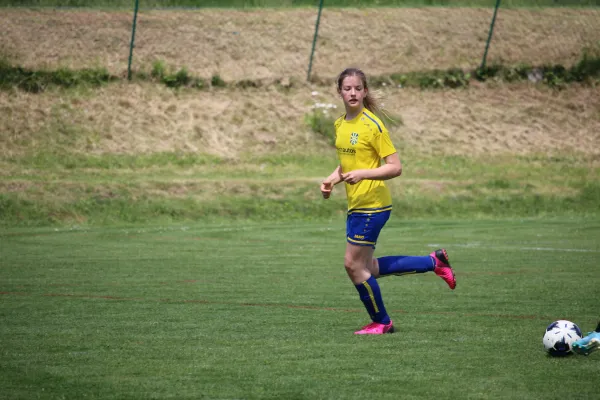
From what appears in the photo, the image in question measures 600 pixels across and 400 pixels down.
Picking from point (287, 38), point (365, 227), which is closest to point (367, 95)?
point (365, 227)

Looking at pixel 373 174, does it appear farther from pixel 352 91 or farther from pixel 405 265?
pixel 405 265

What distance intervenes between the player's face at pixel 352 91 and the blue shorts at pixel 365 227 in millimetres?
979

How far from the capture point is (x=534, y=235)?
18344 mm

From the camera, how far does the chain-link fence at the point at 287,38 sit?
1220 inches

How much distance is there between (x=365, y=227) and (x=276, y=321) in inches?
55.6

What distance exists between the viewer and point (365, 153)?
27.5ft

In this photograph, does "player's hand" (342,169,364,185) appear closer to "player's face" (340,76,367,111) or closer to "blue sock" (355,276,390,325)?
"player's face" (340,76,367,111)

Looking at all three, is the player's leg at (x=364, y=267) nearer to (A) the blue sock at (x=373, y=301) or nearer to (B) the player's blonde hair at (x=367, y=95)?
(A) the blue sock at (x=373, y=301)

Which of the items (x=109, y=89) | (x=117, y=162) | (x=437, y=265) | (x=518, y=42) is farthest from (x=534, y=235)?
(x=518, y=42)

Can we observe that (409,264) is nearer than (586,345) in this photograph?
No

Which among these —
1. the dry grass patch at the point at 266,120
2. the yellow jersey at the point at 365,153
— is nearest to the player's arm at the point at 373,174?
the yellow jersey at the point at 365,153

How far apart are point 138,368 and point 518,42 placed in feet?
101

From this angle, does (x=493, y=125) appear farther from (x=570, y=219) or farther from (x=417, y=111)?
(x=570, y=219)

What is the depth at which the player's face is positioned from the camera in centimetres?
834
